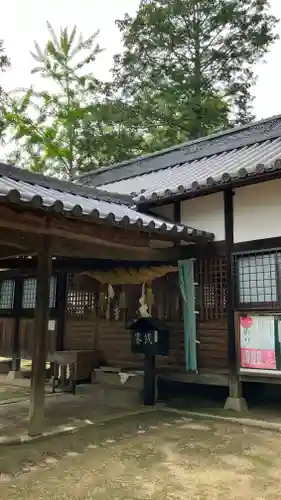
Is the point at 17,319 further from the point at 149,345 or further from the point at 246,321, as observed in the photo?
the point at 246,321

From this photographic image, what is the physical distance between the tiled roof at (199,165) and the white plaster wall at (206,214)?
441mm

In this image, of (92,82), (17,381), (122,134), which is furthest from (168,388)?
(92,82)

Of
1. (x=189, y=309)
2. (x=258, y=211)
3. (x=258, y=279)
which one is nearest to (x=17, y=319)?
(x=189, y=309)

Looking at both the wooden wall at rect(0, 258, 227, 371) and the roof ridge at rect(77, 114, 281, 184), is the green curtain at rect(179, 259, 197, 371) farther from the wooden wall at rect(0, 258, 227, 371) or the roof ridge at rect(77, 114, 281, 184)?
the roof ridge at rect(77, 114, 281, 184)

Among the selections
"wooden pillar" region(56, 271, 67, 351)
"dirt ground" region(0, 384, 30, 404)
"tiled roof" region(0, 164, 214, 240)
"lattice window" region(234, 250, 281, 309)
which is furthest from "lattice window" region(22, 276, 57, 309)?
"lattice window" region(234, 250, 281, 309)

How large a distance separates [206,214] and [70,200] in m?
2.91

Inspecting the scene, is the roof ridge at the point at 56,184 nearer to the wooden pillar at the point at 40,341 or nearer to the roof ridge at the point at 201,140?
the wooden pillar at the point at 40,341

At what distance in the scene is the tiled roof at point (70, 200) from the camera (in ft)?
15.7

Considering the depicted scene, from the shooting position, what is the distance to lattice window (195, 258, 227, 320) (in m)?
7.76

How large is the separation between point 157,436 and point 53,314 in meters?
5.90

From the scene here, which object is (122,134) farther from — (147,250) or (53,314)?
(147,250)

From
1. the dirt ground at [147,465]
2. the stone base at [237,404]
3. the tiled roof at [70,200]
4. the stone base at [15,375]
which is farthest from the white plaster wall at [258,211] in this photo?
the stone base at [15,375]

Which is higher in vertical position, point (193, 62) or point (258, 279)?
point (193, 62)

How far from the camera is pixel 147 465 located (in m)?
4.54
